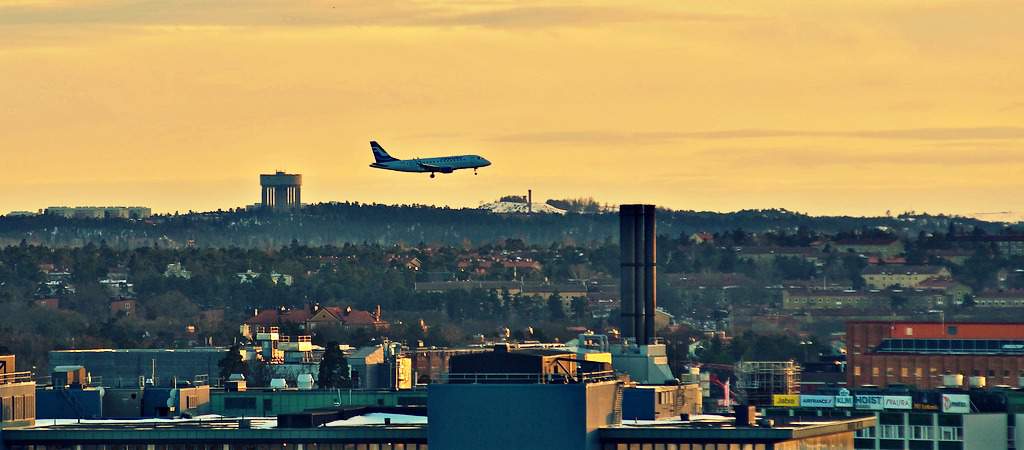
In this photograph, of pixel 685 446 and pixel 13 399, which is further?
pixel 13 399

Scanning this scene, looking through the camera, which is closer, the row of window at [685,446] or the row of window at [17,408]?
the row of window at [685,446]

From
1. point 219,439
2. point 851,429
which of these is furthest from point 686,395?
point 219,439

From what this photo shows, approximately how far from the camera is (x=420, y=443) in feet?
520

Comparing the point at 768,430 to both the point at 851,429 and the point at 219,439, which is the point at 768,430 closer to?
the point at 851,429

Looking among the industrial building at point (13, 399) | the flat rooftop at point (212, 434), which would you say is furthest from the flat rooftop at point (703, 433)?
the industrial building at point (13, 399)

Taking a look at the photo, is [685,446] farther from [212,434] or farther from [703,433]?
[212,434]

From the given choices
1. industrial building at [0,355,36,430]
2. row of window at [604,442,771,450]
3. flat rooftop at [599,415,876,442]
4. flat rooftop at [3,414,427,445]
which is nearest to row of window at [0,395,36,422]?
industrial building at [0,355,36,430]

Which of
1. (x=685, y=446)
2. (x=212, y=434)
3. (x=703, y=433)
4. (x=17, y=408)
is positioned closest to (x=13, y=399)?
(x=17, y=408)

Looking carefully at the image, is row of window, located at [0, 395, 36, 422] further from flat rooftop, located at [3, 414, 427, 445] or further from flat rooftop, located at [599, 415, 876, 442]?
flat rooftop, located at [599, 415, 876, 442]

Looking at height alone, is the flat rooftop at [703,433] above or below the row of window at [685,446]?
above

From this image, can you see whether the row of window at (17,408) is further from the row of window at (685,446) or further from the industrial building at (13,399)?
the row of window at (685,446)

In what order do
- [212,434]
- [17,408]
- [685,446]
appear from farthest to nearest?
[17,408] → [212,434] → [685,446]

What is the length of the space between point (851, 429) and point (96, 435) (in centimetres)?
3646

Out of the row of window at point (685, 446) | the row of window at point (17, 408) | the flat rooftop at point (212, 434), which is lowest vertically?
the row of window at point (685, 446)
